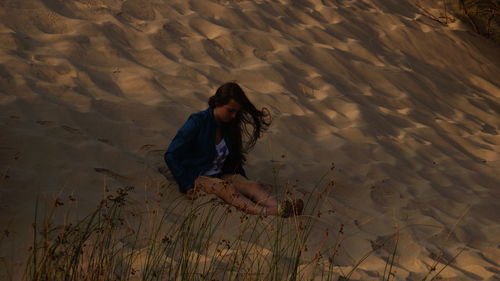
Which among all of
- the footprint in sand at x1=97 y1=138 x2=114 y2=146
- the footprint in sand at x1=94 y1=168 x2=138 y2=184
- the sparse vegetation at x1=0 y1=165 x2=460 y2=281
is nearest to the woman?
the sparse vegetation at x1=0 y1=165 x2=460 y2=281

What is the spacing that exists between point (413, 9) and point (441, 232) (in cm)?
469

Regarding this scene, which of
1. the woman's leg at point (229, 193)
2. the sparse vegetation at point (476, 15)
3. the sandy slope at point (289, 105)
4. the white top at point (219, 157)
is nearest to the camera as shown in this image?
the woman's leg at point (229, 193)

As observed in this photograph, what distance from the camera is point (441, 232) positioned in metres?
4.21

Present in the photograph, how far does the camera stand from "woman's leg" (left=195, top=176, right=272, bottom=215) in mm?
3908

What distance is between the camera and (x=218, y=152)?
442cm

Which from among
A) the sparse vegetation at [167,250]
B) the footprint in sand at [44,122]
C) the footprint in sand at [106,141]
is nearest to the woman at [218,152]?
the sparse vegetation at [167,250]

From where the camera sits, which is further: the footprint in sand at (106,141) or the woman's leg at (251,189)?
the footprint in sand at (106,141)

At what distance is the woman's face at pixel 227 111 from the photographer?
429 centimetres

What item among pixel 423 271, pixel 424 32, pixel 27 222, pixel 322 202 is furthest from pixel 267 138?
pixel 424 32

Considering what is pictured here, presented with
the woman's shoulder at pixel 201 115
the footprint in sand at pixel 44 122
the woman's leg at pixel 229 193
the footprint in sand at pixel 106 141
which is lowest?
the footprint in sand at pixel 106 141

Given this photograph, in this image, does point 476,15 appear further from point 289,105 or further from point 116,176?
point 116,176

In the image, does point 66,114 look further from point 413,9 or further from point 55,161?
point 413,9

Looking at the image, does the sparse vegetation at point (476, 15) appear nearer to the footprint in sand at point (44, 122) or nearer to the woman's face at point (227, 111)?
the woman's face at point (227, 111)

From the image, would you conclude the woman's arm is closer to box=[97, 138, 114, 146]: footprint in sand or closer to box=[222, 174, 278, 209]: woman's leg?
box=[222, 174, 278, 209]: woman's leg
